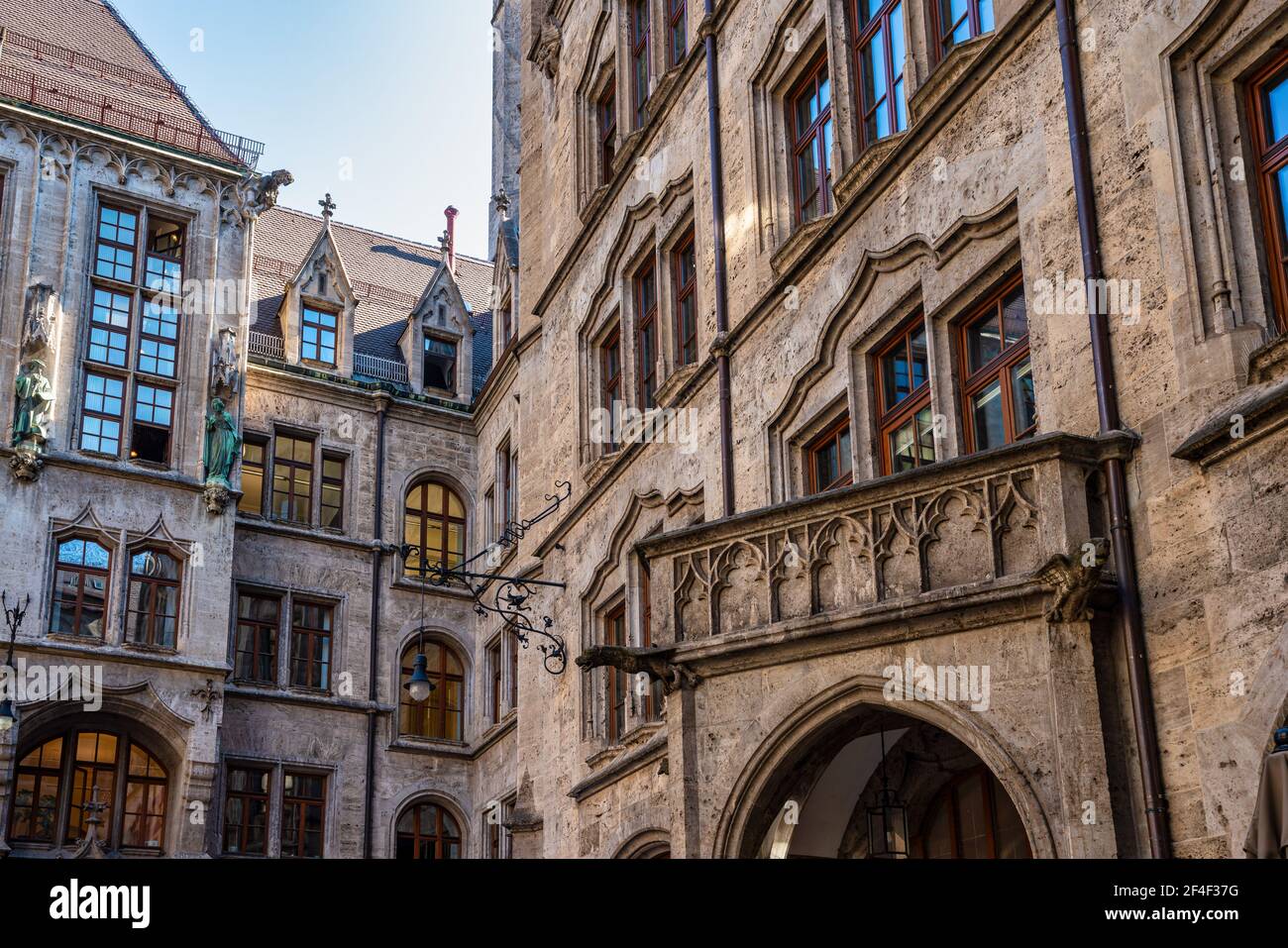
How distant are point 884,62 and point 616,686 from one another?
28.3 ft

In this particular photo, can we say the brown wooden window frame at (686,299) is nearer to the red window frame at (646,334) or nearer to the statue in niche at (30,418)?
the red window frame at (646,334)

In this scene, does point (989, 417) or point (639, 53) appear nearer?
point (989, 417)

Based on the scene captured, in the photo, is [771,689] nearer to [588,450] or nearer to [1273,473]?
[1273,473]

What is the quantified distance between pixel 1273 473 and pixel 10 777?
22370 mm

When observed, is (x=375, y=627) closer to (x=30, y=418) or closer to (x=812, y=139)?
(x=30, y=418)

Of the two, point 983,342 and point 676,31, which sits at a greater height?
point 676,31

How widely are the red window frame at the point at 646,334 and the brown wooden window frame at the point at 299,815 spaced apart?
41.3 feet

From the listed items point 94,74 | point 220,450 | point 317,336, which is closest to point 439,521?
point 317,336

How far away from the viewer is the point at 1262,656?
9.29 m

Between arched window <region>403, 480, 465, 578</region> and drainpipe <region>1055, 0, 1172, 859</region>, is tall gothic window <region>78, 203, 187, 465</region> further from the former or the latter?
drainpipe <region>1055, 0, 1172, 859</region>

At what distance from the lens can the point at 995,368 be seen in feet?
42.0

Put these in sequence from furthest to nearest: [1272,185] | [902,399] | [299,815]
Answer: [299,815]
[902,399]
[1272,185]

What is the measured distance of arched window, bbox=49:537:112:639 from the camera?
27656mm
